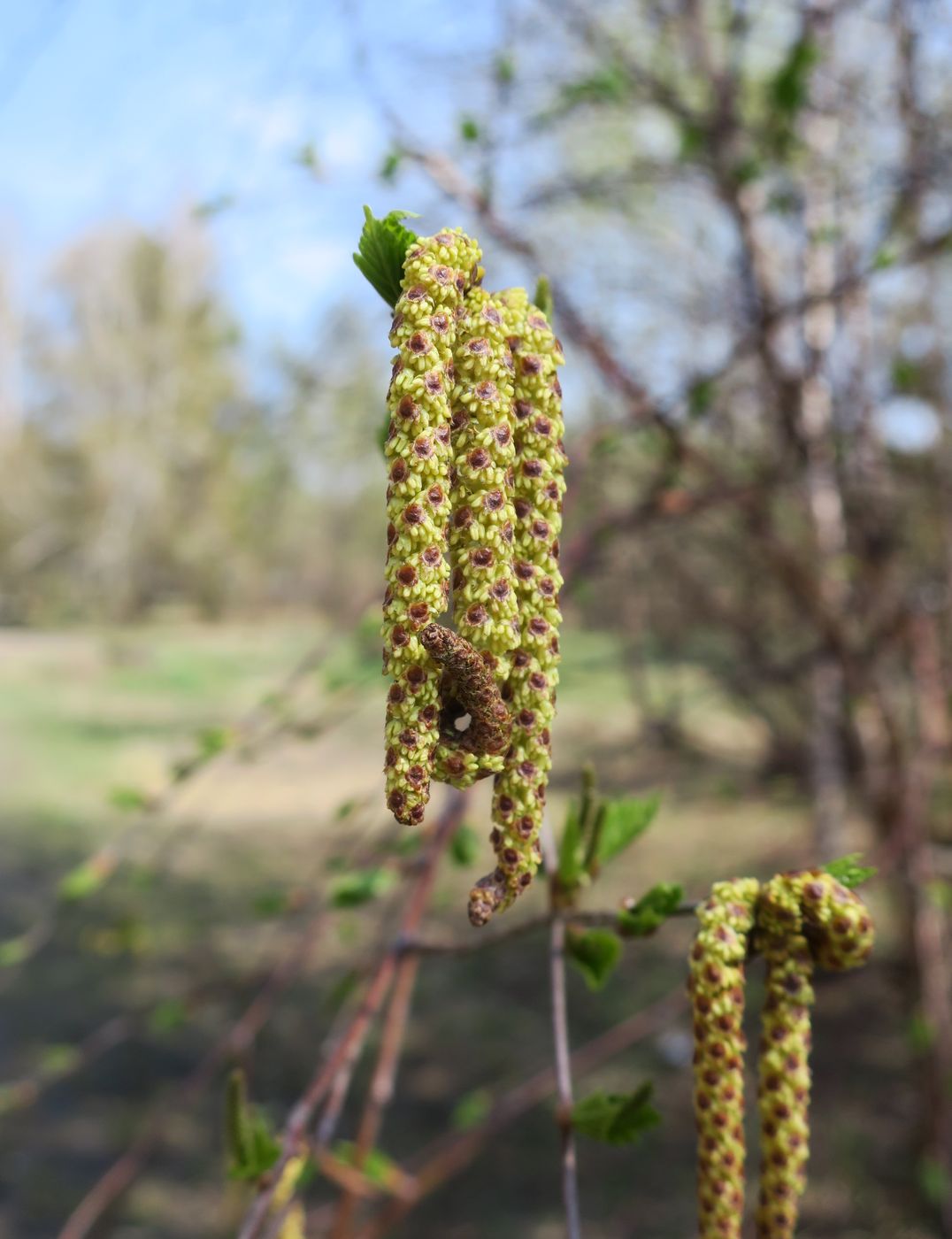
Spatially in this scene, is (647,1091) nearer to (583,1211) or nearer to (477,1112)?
(477,1112)

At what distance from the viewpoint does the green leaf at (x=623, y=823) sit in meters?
0.88

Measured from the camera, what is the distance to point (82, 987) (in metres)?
5.22

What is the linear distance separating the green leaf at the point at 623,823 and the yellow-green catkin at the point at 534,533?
31cm

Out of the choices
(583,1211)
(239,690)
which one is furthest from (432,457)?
(239,690)

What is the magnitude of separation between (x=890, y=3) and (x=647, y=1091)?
2.64 metres

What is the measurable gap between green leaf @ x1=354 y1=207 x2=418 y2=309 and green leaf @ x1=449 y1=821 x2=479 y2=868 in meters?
1.09

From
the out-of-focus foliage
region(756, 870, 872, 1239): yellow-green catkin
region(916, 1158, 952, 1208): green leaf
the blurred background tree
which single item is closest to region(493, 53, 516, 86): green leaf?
the blurred background tree

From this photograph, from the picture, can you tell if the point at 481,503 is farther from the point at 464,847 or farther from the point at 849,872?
the point at 464,847

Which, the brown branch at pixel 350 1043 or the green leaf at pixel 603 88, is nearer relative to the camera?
the brown branch at pixel 350 1043

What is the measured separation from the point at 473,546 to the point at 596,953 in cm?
43

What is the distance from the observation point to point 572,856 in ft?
2.80

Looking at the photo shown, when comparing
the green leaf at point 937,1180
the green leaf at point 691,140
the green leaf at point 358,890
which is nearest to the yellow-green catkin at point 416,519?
the green leaf at point 358,890

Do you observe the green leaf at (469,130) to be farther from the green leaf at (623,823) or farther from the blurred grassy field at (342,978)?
the green leaf at (623,823)

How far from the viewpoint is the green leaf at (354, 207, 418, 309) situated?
53 cm
